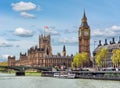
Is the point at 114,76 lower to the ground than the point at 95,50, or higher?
lower

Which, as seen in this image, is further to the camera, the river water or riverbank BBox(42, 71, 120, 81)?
riverbank BBox(42, 71, 120, 81)

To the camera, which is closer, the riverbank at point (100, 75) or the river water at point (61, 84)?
the river water at point (61, 84)

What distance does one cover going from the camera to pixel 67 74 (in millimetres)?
121562

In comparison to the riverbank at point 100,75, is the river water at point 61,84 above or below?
below

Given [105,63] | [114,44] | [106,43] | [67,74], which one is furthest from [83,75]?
[106,43]

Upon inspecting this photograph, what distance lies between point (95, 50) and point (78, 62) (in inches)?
890

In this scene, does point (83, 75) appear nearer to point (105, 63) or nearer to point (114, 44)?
point (105, 63)

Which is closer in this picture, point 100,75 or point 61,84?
point 61,84

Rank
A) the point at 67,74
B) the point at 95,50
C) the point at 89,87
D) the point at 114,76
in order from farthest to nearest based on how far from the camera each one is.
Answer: the point at 95,50
the point at 67,74
the point at 114,76
the point at 89,87

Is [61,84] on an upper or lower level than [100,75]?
lower

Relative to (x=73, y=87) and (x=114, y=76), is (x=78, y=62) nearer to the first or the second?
(x=114, y=76)

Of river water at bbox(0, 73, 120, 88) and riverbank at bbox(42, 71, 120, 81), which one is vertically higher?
riverbank at bbox(42, 71, 120, 81)

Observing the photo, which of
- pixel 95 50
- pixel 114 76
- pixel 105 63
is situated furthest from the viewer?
pixel 95 50

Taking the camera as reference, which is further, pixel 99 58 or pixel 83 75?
pixel 99 58
